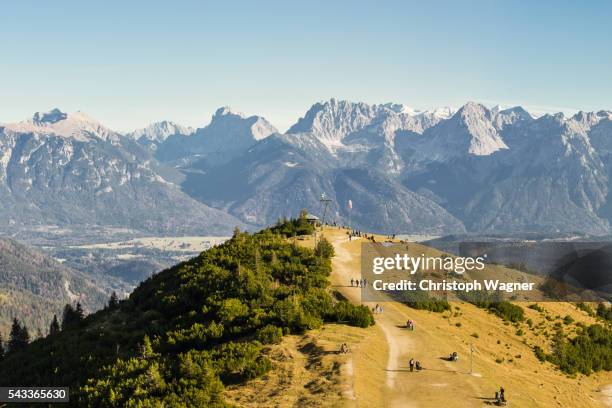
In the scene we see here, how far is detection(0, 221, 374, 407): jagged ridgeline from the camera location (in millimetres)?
54781

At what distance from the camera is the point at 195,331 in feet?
228

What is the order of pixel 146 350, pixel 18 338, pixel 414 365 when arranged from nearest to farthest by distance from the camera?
pixel 414 365, pixel 146 350, pixel 18 338

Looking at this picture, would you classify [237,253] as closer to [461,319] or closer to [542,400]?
[461,319]

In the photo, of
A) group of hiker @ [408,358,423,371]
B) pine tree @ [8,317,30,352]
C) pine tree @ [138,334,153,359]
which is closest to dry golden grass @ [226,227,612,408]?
group of hiker @ [408,358,423,371]

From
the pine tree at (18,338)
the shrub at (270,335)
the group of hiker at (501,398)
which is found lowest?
the pine tree at (18,338)

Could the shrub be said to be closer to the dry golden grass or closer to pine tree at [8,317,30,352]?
the dry golden grass

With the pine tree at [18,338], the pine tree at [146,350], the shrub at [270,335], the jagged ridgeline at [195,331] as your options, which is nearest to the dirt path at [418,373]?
the jagged ridgeline at [195,331]

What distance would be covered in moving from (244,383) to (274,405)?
19.7ft

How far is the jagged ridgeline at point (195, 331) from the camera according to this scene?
54.8 meters

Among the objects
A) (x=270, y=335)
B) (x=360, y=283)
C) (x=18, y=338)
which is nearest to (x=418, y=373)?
(x=270, y=335)

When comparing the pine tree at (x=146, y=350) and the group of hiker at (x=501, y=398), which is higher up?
the pine tree at (x=146, y=350)

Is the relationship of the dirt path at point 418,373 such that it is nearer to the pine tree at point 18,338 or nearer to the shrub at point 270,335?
the shrub at point 270,335

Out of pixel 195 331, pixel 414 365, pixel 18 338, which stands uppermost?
pixel 195 331

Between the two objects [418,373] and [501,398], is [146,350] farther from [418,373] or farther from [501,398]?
[501,398]
